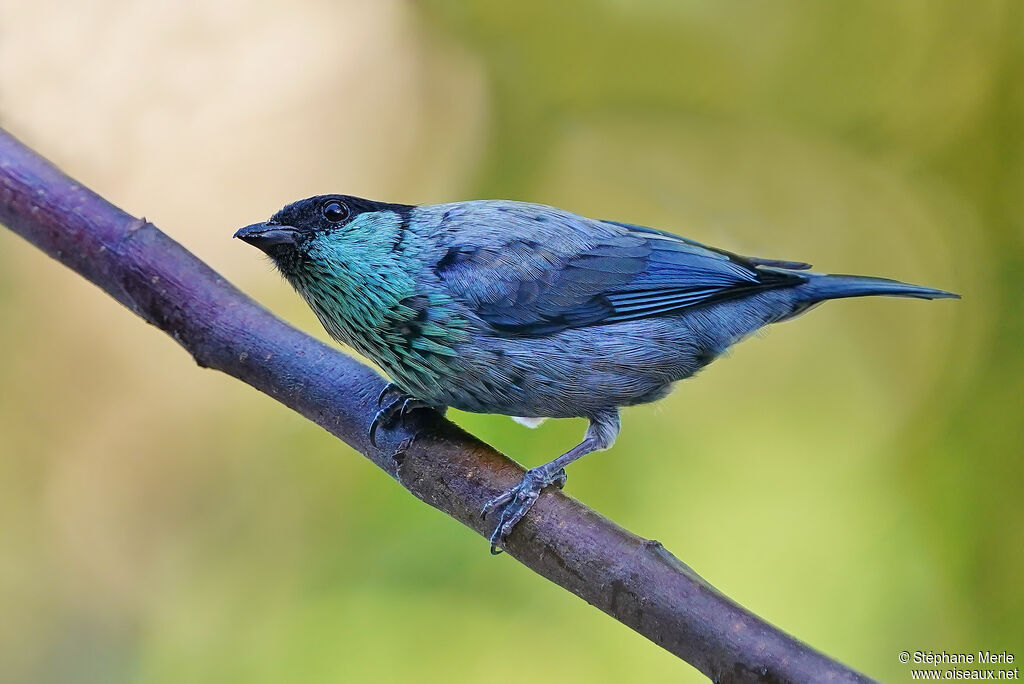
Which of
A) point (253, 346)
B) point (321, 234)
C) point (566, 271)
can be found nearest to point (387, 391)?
point (253, 346)

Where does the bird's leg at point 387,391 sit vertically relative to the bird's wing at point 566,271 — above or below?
below

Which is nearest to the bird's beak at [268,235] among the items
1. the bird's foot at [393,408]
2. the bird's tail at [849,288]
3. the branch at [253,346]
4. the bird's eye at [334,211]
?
the bird's eye at [334,211]

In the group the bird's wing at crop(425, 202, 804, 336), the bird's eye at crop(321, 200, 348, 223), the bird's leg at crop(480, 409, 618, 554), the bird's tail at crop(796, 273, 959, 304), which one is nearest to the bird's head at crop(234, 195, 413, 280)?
the bird's eye at crop(321, 200, 348, 223)

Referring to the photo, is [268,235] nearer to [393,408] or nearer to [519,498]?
[393,408]

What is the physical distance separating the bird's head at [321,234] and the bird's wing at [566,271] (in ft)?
0.82

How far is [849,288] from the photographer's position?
334cm

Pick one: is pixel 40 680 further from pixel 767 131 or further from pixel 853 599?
pixel 767 131

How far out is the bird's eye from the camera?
3225 mm

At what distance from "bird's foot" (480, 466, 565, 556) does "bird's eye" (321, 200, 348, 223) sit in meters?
1.22

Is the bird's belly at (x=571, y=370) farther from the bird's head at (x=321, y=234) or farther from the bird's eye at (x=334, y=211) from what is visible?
the bird's eye at (x=334, y=211)

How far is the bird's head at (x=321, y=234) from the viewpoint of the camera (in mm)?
3090

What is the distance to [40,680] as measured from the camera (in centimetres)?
439

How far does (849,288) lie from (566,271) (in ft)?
3.64

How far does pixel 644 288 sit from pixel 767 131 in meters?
2.38
